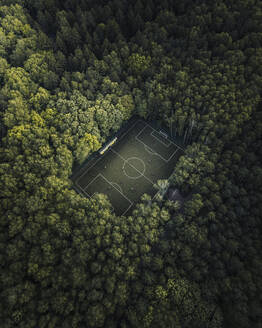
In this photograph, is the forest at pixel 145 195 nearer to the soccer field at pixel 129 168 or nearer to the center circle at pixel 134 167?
the soccer field at pixel 129 168

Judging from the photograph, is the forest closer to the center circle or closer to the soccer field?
the soccer field

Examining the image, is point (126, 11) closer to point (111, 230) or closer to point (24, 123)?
point (24, 123)

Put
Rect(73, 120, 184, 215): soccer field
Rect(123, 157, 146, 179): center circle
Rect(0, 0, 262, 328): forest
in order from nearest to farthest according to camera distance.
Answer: Rect(0, 0, 262, 328): forest, Rect(73, 120, 184, 215): soccer field, Rect(123, 157, 146, 179): center circle

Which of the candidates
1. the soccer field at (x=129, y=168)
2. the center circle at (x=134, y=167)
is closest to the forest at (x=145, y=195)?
the soccer field at (x=129, y=168)

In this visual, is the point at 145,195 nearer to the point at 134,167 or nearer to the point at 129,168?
the point at 134,167

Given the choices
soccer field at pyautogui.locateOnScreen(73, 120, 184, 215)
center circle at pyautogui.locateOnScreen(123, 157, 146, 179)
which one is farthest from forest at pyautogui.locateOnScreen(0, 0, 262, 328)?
center circle at pyautogui.locateOnScreen(123, 157, 146, 179)

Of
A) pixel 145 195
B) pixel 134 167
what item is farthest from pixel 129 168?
pixel 145 195
